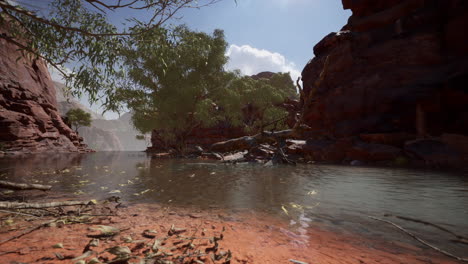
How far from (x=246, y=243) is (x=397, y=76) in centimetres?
2725

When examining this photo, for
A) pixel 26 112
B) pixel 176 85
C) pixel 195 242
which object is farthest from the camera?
pixel 26 112

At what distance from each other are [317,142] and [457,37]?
1745cm

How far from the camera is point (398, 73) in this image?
73.4ft

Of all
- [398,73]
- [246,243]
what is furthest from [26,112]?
[398,73]

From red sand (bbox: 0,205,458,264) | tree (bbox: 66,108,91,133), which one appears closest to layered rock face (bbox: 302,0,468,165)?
red sand (bbox: 0,205,458,264)

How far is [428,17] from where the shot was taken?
23.6 m

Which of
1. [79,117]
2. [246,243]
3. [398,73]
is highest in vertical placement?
[398,73]

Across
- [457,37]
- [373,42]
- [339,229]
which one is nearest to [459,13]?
[457,37]

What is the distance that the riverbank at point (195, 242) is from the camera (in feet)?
6.06

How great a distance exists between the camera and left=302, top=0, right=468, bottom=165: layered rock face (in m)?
18.6

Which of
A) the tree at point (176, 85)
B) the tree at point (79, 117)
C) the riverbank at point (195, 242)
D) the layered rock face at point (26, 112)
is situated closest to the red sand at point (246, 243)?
the riverbank at point (195, 242)

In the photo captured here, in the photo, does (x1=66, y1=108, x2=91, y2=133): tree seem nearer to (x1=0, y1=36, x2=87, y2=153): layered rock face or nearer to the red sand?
(x1=0, y1=36, x2=87, y2=153): layered rock face

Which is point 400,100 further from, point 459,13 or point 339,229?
point 339,229

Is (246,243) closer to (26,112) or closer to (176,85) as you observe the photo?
(176,85)
